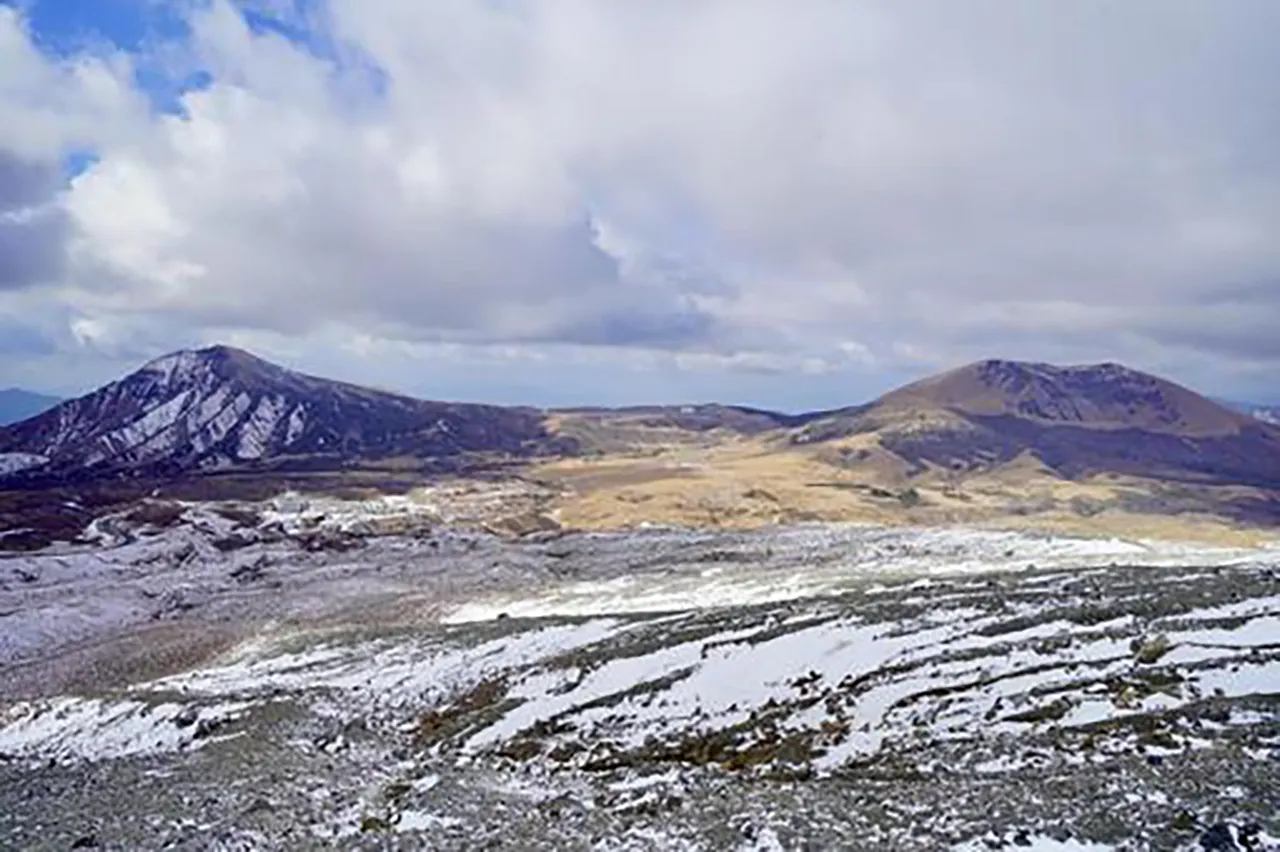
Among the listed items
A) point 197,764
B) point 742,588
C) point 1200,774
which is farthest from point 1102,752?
point 742,588

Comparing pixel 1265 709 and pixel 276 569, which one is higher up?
pixel 1265 709

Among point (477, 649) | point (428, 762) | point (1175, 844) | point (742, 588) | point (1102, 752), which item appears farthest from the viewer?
point (742, 588)

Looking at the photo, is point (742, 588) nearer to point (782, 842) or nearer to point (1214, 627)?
point (1214, 627)

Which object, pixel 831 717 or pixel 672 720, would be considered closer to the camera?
pixel 831 717

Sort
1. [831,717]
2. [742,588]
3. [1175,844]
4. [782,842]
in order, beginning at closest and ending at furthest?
1. [1175,844]
2. [782,842]
3. [831,717]
4. [742,588]

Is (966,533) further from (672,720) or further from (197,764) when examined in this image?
(197,764)

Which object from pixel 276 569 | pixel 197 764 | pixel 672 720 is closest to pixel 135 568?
pixel 276 569
